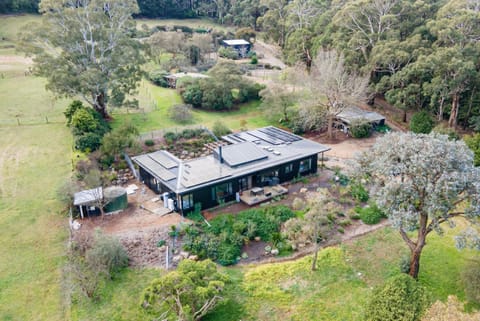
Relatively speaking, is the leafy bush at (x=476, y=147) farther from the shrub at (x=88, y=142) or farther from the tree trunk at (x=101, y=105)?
the tree trunk at (x=101, y=105)

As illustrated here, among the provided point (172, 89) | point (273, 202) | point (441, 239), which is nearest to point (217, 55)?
point (172, 89)

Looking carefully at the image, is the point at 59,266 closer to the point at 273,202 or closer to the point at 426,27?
the point at 273,202

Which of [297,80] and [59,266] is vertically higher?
[297,80]

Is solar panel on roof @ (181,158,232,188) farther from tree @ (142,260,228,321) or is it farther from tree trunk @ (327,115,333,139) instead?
tree trunk @ (327,115,333,139)

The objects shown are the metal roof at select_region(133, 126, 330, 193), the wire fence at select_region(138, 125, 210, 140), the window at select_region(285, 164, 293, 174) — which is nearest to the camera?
the metal roof at select_region(133, 126, 330, 193)

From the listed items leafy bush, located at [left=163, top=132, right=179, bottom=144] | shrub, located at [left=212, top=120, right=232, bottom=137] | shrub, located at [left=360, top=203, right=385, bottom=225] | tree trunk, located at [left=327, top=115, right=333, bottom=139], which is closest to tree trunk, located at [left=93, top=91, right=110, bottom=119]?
leafy bush, located at [left=163, top=132, right=179, bottom=144]
